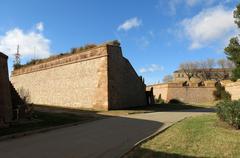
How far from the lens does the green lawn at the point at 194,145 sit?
890 cm

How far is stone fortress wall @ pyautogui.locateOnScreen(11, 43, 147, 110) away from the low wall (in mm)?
16991

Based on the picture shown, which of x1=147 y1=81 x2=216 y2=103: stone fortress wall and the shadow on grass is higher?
x1=147 y1=81 x2=216 y2=103: stone fortress wall

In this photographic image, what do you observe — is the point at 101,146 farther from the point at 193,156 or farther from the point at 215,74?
the point at 215,74

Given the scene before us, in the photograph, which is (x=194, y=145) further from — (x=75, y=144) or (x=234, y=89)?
(x=234, y=89)

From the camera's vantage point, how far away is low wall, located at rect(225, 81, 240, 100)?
149 ft

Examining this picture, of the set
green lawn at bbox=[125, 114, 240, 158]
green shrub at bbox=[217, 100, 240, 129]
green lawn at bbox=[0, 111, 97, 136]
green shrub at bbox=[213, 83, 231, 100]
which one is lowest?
green lawn at bbox=[125, 114, 240, 158]

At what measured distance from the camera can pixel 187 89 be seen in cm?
5344

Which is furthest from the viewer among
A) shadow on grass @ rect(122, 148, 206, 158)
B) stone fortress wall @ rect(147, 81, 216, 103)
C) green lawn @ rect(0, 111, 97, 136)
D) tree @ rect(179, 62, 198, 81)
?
tree @ rect(179, 62, 198, 81)

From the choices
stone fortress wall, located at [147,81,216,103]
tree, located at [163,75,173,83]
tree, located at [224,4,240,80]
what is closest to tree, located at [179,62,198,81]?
tree, located at [163,75,173,83]

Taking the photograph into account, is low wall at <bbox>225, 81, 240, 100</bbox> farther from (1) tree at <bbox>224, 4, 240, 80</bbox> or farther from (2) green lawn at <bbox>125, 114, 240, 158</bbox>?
(2) green lawn at <bbox>125, 114, 240, 158</bbox>

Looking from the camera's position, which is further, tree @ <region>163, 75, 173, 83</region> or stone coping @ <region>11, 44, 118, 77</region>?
tree @ <region>163, 75, 173, 83</region>

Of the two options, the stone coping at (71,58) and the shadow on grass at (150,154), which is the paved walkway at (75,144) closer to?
the shadow on grass at (150,154)

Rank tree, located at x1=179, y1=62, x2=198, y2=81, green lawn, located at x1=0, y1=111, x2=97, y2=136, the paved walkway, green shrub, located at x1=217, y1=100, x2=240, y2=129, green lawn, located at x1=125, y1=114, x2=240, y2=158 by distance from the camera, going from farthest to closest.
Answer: tree, located at x1=179, y1=62, x2=198, y2=81 → green lawn, located at x1=0, y1=111, x2=97, y2=136 → green shrub, located at x1=217, y1=100, x2=240, y2=129 → the paved walkway → green lawn, located at x1=125, y1=114, x2=240, y2=158

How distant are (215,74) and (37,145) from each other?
9763cm
